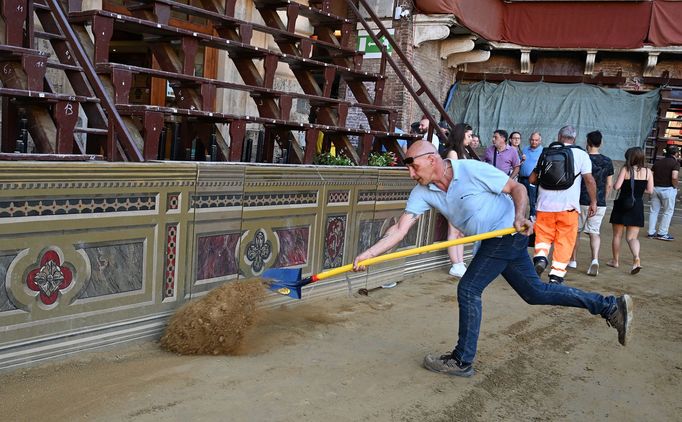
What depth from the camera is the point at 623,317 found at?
4105 millimetres

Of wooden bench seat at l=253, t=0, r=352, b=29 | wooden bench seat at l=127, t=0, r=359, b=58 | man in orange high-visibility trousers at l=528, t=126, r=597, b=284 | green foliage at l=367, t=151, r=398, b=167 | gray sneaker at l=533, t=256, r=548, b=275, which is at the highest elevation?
wooden bench seat at l=253, t=0, r=352, b=29

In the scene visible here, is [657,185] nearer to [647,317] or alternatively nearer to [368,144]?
[647,317]

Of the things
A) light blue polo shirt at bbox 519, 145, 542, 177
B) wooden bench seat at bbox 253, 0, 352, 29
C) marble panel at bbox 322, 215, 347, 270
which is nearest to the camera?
marble panel at bbox 322, 215, 347, 270

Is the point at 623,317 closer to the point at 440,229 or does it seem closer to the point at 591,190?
the point at 591,190

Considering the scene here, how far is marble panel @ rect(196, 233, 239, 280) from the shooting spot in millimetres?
4588

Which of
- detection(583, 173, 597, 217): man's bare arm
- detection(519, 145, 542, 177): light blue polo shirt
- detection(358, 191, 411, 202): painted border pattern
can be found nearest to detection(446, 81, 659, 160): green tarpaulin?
detection(519, 145, 542, 177): light blue polo shirt

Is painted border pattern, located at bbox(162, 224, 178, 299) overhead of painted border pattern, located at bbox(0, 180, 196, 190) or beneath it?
beneath

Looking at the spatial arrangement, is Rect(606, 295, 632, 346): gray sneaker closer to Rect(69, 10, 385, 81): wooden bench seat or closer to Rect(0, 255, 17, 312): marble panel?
Rect(0, 255, 17, 312): marble panel

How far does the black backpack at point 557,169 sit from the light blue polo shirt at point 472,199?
2.58 m

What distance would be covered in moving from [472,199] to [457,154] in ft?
10.5

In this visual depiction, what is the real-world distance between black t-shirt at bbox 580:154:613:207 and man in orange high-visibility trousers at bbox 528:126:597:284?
0.99 m

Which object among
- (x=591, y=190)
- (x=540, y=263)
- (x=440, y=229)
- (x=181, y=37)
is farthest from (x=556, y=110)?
(x=181, y=37)

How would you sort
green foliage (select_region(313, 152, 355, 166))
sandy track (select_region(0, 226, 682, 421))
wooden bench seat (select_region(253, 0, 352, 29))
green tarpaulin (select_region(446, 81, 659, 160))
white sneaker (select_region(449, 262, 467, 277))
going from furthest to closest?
green tarpaulin (select_region(446, 81, 659, 160)), white sneaker (select_region(449, 262, 467, 277)), wooden bench seat (select_region(253, 0, 352, 29)), green foliage (select_region(313, 152, 355, 166)), sandy track (select_region(0, 226, 682, 421))

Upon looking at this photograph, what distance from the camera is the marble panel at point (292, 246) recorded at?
532 centimetres
